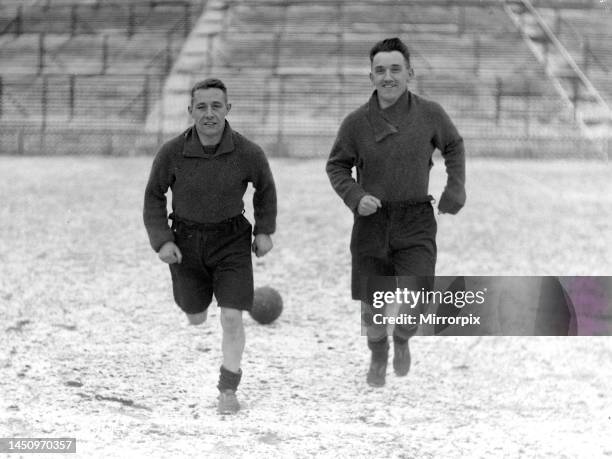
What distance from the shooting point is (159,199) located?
12.3 ft

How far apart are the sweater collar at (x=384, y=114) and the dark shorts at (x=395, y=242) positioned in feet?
1.04

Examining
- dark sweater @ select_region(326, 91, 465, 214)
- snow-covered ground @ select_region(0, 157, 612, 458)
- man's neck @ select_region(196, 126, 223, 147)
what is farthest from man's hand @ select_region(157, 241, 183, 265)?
dark sweater @ select_region(326, 91, 465, 214)

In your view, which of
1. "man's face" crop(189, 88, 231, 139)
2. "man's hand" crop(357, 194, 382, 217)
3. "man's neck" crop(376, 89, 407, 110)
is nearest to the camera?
"man's face" crop(189, 88, 231, 139)

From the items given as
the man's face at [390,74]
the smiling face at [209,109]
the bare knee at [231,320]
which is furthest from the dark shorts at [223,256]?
the man's face at [390,74]

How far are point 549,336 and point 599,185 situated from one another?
27.9ft

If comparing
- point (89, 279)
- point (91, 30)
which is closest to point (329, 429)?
point (89, 279)

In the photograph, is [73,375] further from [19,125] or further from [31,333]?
[19,125]

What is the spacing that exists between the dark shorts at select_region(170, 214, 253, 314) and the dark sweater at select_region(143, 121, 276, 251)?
0.05 meters

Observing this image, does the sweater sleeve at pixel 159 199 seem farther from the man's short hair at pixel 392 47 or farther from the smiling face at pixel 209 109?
the man's short hair at pixel 392 47

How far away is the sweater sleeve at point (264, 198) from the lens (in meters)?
3.70

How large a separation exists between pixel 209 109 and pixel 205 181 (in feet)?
0.93

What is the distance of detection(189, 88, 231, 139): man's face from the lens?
355 cm

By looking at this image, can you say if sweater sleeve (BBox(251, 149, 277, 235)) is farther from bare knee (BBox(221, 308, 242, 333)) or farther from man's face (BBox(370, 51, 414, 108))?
man's face (BBox(370, 51, 414, 108))

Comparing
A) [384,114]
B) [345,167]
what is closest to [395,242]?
[345,167]
